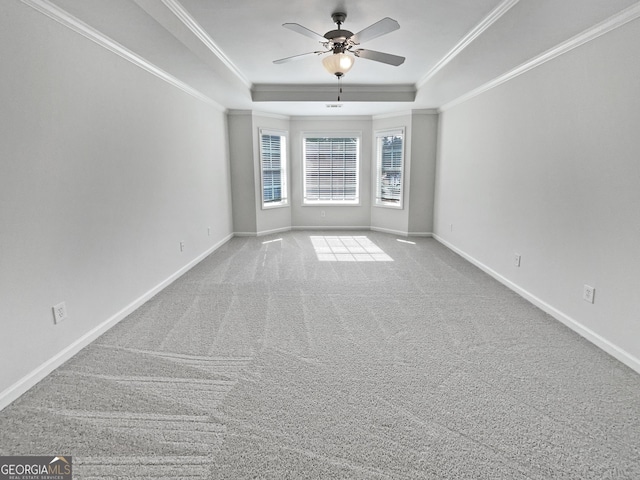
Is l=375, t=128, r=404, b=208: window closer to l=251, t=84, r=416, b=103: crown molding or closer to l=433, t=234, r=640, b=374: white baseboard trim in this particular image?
l=251, t=84, r=416, b=103: crown molding

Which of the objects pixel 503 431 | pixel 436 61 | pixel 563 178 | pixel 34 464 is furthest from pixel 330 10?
pixel 34 464

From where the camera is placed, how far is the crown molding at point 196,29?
266cm

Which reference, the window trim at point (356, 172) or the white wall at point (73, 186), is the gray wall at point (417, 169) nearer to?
the window trim at point (356, 172)

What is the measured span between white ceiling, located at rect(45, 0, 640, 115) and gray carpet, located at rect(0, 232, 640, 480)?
2.32 m

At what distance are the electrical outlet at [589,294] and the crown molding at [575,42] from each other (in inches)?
72.8

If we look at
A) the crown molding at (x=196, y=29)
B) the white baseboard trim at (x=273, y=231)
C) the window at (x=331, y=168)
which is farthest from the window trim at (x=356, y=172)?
the crown molding at (x=196, y=29)

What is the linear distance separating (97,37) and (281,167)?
4532 mm

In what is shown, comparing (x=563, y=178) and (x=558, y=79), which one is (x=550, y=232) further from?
(x=558, y=79)

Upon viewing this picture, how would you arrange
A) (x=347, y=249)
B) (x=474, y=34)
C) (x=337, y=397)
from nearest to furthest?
1. (x=337, y=397)
2. (x=474, y=34)
3. (x=347, y=249)

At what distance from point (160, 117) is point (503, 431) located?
407 cm

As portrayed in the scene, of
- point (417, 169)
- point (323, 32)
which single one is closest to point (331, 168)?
point (417, 169)

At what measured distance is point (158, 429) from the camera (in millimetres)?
1805

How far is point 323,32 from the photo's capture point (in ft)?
11.2

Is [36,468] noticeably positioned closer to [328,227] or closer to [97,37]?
[97,37]
